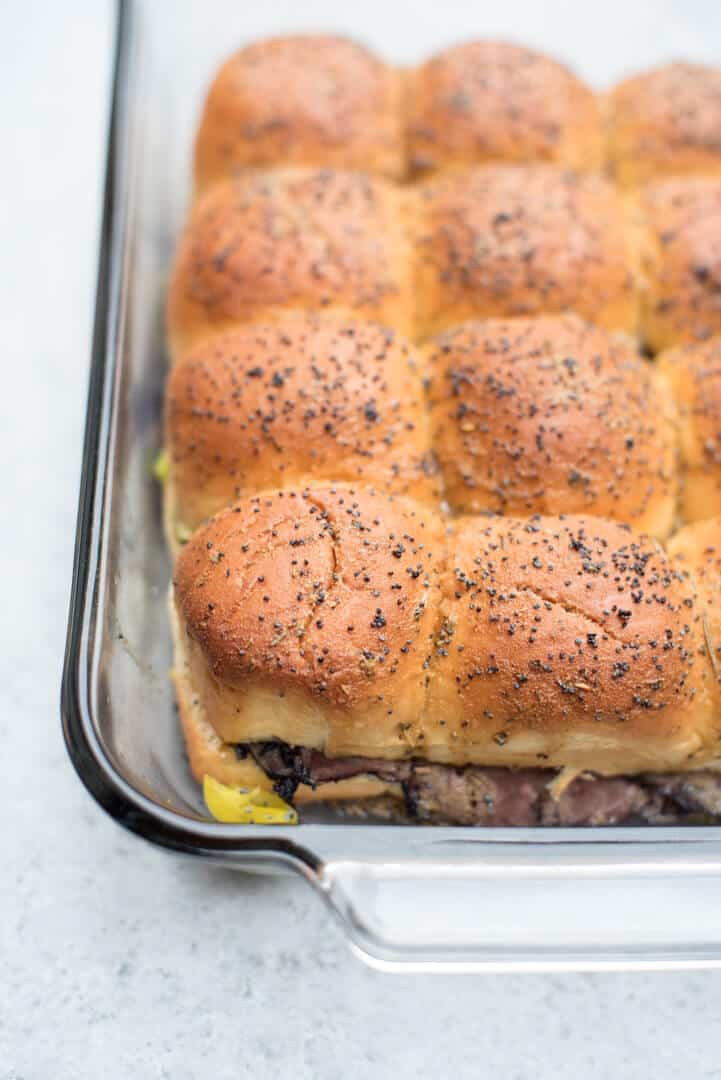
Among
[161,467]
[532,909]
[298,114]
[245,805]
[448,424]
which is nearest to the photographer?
[532,909]

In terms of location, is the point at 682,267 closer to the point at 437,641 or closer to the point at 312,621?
the point at 437,641

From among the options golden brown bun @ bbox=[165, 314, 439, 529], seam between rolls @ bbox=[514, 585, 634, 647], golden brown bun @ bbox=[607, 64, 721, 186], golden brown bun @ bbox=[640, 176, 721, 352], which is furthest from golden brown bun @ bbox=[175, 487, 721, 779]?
golden brown bun @ bbox=[607, 64, 721, 186]

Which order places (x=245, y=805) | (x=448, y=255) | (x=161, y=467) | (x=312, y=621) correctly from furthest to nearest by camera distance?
(x=448, y=255)
(x=161, y=467)
(x=245, y=805)
(x=312, y=621)

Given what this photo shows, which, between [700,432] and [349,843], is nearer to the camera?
[349,843]

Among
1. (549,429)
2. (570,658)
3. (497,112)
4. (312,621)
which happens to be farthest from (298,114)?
(570,658)

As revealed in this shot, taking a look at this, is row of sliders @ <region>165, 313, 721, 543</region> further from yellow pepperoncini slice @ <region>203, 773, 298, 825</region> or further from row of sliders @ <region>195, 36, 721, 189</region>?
row of sliders @ <region>195, 36, 721, 189</region>

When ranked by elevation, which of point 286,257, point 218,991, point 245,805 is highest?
point 286,257

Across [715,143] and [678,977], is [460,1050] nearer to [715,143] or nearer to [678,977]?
[678,977]

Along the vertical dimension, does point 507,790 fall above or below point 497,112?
below
